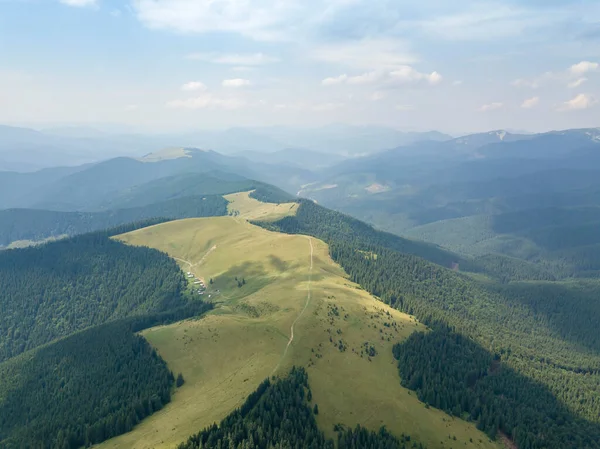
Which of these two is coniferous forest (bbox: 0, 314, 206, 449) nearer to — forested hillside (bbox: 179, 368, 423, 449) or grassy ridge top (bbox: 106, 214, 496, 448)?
grassy ridge top (bbox: 106, 214, 496, 448)

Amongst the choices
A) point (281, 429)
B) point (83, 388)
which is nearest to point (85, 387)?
point (83, 388)

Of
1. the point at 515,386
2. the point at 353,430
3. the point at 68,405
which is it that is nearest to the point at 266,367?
the point at 353,430

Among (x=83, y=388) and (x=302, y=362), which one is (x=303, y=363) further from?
(x=83, y=388)

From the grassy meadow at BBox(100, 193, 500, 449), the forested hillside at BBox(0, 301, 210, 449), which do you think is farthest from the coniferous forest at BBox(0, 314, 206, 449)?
the grassy meadow at BBox(100, 193, 500, 449)

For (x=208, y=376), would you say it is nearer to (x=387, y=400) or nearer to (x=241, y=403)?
(x=241, y=403)

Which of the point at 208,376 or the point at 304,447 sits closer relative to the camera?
the point at 304,447

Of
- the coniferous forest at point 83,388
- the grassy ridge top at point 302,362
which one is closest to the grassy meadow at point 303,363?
the grassy ridge top at point 302,362

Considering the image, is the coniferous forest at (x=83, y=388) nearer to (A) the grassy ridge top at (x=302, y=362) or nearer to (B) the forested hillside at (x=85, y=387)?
(B) the forested hillside at (x=85, y=387)

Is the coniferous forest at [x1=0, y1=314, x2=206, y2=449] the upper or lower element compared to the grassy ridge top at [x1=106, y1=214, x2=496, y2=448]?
lower
